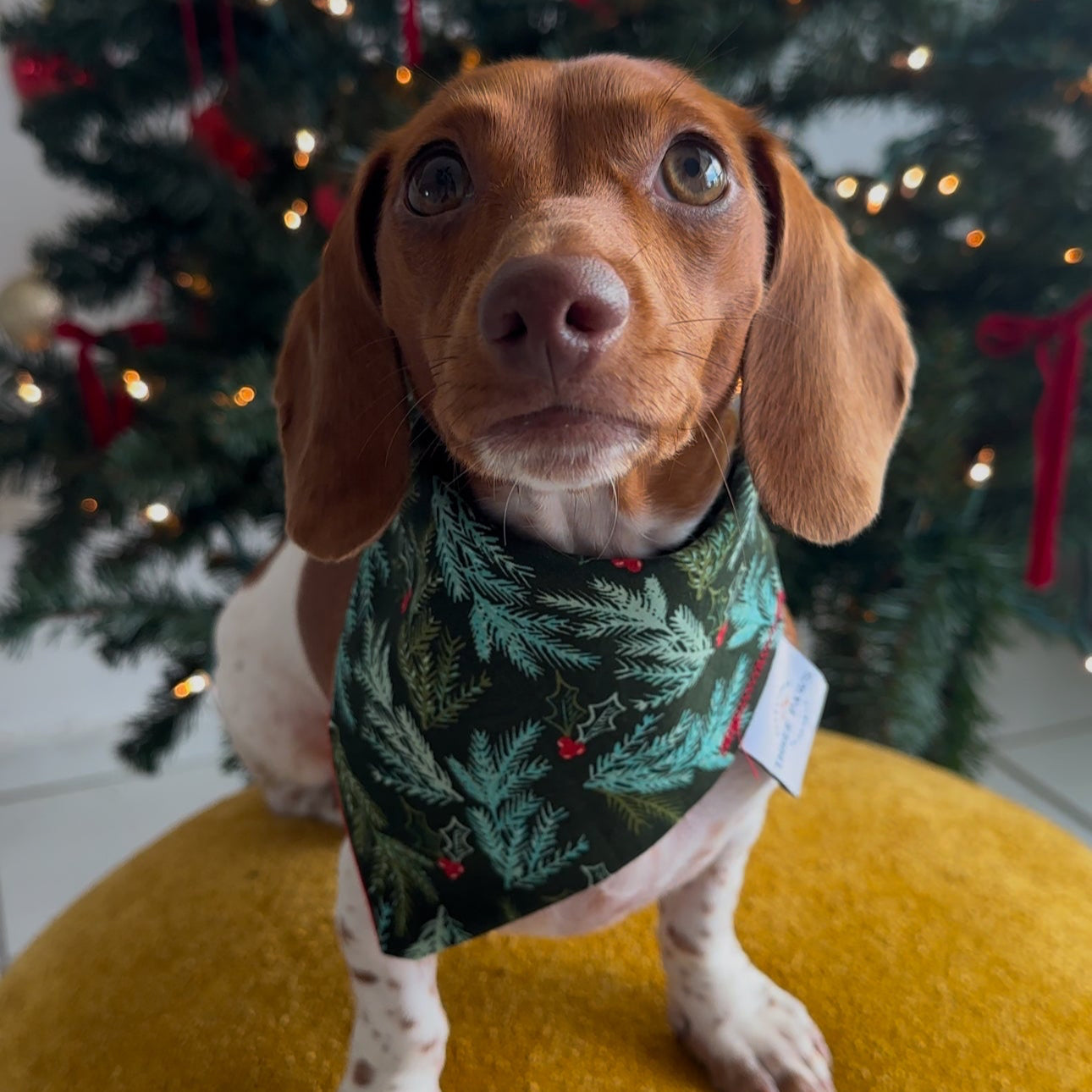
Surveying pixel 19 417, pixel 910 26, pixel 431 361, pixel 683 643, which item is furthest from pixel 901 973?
pixel 19 417

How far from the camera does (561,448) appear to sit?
2.11 feet

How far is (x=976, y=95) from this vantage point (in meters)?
1.61

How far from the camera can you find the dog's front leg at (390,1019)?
0.84 metres

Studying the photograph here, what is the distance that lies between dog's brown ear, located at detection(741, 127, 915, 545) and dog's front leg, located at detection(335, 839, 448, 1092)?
0.51m

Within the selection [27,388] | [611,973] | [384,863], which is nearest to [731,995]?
[611,973]

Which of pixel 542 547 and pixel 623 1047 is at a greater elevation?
pixel 542 547

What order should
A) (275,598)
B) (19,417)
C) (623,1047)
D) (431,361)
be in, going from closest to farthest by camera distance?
1. (431,361)
2. (623,1047)
3. (275,598)
4. (19,417)

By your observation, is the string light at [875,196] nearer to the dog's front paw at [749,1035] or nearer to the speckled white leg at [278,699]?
the speckled white leg at [278,699]

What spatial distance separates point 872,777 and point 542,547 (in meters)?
0.74

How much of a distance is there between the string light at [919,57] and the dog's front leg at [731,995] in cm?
116

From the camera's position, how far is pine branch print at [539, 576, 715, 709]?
0.77 metres

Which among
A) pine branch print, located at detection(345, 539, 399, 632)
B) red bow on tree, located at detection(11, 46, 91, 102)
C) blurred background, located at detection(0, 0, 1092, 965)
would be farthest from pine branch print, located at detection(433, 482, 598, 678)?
red bow on tree, located at detection(11, 46, 91, 102)

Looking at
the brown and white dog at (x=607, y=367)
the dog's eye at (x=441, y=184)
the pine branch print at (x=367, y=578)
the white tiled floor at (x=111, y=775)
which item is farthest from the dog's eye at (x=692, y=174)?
the white tiled floor at (x=111, y=775)

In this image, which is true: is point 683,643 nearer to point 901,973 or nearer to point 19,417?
point 901,973
